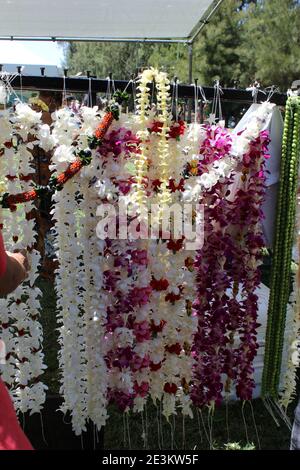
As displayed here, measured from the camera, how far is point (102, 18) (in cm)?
500

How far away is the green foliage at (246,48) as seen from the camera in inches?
507

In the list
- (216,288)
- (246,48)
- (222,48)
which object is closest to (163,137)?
(216,288)

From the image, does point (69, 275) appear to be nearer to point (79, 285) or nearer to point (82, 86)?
point (79, 285)

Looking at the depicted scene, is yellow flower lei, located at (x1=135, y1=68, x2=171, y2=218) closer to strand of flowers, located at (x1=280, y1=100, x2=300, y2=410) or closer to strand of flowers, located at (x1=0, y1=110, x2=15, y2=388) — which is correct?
strand of flowers, located at (x1=0, y1=110, x2=15, y2=388)

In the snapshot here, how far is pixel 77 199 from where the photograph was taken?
2.21 m

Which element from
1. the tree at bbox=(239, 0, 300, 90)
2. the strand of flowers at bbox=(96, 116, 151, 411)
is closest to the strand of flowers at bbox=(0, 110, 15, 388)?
the strand of flowers at bbox=(96, 116, 151, 411)

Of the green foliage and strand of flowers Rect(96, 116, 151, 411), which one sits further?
the green foliage

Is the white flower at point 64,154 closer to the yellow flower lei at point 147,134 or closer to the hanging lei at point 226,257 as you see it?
the yellow flower lei at point 147,134

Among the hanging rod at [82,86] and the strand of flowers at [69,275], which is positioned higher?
the hanging rod at [82,86]

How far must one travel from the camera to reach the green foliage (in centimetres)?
1287

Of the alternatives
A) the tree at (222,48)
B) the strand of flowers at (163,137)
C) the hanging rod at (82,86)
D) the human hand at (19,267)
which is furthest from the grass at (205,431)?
the tree at (222,48)

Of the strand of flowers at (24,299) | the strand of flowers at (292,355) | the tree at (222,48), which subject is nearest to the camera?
the strand of flowers at (24,299)

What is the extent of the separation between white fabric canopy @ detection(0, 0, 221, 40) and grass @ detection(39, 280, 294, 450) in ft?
10.9

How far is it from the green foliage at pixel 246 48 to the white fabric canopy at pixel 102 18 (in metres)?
5.21
